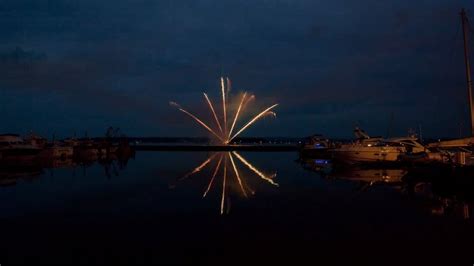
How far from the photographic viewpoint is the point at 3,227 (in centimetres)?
1731

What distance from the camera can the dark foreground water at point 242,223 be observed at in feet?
43.6

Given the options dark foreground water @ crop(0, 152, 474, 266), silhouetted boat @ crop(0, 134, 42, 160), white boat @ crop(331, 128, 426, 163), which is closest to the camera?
dark foreground water @ crop(0, 152, 474, 266)

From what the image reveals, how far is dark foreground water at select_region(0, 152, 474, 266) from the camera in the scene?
13276mm

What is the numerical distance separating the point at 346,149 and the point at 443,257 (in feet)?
111

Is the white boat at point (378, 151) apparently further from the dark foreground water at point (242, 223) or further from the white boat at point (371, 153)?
the dark foreground water at point (242, 223)

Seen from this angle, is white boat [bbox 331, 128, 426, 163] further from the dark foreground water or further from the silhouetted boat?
the silhouetted boat

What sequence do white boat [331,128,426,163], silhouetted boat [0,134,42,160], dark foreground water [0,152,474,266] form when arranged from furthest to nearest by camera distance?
silhouetted boat [0,134,42,160]
white boat [331,128,426,163]
dark foreground water [0,152,474,266]

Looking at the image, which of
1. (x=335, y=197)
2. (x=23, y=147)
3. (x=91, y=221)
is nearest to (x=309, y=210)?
(x=335, y=197)

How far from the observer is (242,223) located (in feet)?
59.9

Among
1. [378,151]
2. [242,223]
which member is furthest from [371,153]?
[242,223]

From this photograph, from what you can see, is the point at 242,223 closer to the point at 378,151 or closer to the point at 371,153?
the point at 371,153

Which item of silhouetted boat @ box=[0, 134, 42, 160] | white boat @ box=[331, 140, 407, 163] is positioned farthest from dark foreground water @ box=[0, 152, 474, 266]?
silhouetted boat @ box=[0, 134, 42, 160]

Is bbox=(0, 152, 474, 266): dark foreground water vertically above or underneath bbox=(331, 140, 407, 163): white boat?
underneath

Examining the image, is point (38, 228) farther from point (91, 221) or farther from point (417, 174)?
point (417, 174)
